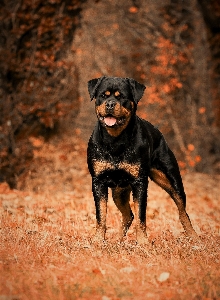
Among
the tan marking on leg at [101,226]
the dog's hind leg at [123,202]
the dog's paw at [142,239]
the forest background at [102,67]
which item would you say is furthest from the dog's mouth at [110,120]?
the forest background at [102,67]

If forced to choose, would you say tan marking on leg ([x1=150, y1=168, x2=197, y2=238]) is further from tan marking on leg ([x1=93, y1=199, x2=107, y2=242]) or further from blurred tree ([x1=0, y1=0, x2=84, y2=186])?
blurred tree ([x1=0, y1=0, x2=84, y2=186])

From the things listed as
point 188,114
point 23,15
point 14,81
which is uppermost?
point 23,15

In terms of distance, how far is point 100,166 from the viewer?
5.66m

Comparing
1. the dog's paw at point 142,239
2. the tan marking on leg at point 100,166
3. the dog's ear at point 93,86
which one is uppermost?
the dog's ear at point 93,86

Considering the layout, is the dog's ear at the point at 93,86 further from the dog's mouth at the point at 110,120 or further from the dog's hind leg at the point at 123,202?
the dog's hind leg at the point at 123,202

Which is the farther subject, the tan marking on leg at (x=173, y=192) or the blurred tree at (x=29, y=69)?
the blurred tree at (x=29, y=69)

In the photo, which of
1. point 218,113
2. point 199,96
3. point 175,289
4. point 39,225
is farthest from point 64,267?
point 218,113

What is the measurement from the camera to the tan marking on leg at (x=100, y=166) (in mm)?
5645

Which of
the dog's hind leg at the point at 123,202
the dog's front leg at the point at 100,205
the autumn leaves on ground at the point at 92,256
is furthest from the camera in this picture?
the dog's hind leg at the point at 123,202

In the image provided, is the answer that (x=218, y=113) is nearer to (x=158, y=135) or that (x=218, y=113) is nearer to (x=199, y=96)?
(x=199, y=96)

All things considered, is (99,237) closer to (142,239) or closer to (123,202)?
(142,239)

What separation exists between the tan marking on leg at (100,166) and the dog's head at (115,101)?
1.08ft

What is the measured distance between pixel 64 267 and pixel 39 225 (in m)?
2.31

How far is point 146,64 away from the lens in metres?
16.2
